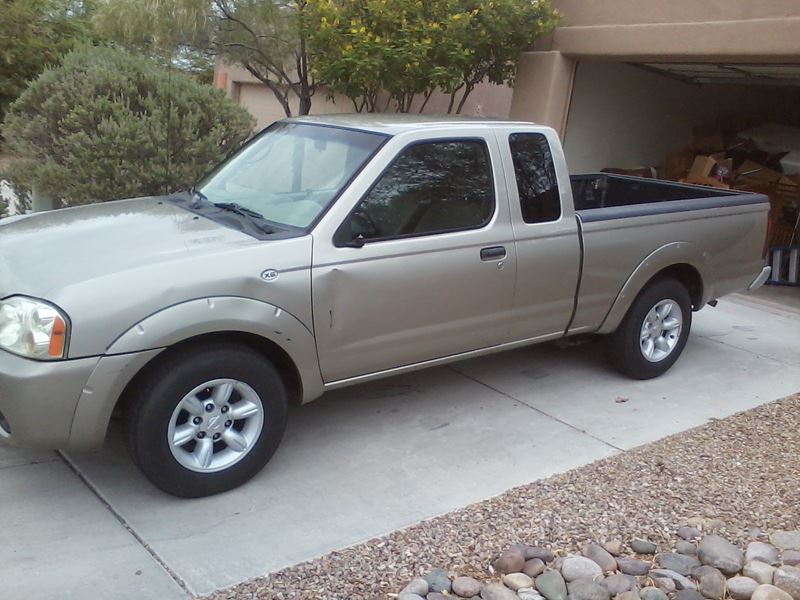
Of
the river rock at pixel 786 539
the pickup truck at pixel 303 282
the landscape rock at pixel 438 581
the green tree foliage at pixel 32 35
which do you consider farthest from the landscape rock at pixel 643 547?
the green tree foliage at pixel 32 35

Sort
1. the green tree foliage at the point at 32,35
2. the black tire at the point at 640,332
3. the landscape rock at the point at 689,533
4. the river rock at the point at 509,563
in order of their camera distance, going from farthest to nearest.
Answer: the green tree foliage at the point at 32,35 → the black tire at the point at 640,332 → the landscape rock at the point at 689,533 → the river rock at the point at 509,563

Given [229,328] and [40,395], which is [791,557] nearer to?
[229,328]

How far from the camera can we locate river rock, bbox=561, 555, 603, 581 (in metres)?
3.47

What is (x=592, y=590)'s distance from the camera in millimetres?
3365

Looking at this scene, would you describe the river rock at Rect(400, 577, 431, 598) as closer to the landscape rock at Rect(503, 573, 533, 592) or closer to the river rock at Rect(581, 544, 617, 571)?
the landscape rock at Rect(503, 573, 533, 592)

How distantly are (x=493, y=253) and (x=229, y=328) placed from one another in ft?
5.74

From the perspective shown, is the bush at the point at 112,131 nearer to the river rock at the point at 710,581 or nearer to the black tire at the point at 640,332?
the black tire at the point at 640,332

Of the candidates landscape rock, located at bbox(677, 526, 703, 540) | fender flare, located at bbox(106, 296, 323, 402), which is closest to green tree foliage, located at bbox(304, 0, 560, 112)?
fender flare, located at bbox(106, 296, 323, 402)

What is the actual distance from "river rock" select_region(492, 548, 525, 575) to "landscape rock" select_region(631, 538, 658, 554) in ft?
1.86

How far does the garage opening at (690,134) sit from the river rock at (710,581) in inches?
283

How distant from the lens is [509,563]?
11.5 feet

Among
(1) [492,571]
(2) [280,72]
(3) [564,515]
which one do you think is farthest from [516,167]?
(2) [280,72]

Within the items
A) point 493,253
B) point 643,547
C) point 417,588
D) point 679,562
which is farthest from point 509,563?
point 493,253

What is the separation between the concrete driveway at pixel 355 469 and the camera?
3463mm
